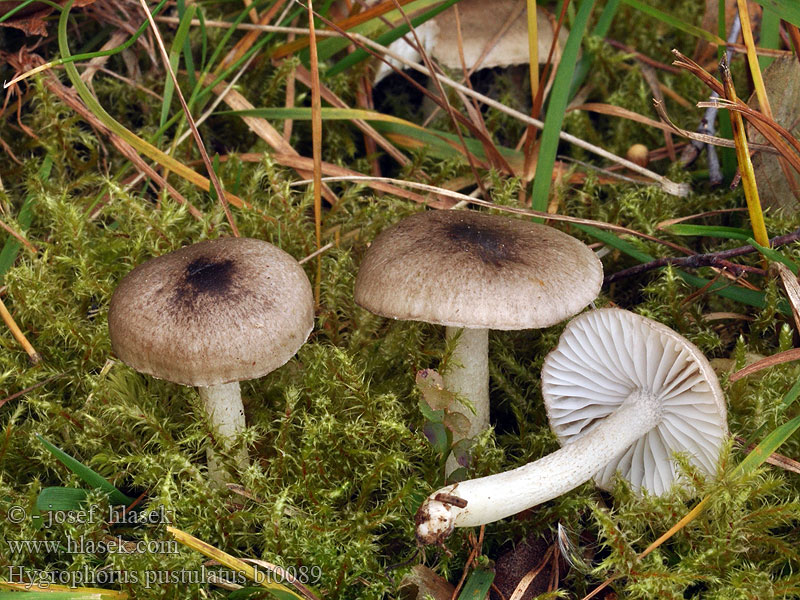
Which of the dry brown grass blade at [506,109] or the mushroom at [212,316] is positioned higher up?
the dry brown grass blade at [506,109]

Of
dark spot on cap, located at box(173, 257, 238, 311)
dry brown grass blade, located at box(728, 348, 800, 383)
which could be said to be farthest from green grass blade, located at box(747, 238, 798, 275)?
dark spot on cap, located at box(173, 257, 238, 311)

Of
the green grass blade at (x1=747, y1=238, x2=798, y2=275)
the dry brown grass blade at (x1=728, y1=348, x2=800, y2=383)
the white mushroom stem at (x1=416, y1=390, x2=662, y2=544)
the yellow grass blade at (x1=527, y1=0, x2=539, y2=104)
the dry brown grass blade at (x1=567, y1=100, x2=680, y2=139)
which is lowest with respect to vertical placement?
the white mushroom stem at (x1=416, y1=390, x2=662, y2=544)

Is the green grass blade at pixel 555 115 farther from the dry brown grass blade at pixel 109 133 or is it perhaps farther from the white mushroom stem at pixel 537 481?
the dry brown grass blade at pixel 109 133

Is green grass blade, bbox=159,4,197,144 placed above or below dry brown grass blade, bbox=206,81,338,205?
above

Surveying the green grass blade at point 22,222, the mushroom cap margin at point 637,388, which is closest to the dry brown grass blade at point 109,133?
the green grass blade at point 22,222

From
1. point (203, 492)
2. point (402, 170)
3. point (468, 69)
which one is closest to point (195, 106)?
point (402, 170)

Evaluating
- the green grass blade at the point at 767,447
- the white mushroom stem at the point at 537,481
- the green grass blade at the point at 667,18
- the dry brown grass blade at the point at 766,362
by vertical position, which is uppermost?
the green grass blade at the point at 667,18

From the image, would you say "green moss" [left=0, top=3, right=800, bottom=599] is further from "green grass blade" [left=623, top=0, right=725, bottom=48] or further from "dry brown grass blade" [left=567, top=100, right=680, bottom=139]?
"green grass blade" [left=623, top=0, right=725, bottom=48]
